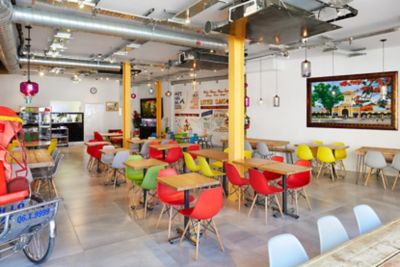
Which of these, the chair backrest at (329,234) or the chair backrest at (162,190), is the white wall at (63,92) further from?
the chair backrest at (329,234)

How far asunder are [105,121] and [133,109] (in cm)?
316

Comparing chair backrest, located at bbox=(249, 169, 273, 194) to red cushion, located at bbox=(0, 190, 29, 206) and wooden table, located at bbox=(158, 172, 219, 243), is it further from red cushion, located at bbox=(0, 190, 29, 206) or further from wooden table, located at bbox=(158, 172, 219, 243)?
red cushion, located at bbox=(0, 190, 29, 206)

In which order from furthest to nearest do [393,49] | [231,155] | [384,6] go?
[393,49] < [231,155] < [384,6]

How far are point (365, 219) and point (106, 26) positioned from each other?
4723 mm

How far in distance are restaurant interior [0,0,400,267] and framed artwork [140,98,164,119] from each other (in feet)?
18.2

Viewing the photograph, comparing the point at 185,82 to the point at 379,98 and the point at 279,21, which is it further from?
the point at 279,21

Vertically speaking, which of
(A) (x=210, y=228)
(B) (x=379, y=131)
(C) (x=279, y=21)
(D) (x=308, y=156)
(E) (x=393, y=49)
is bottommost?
(A) (x=210, y=228)

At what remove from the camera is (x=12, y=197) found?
112 inches

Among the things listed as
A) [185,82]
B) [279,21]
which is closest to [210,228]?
[279,21]

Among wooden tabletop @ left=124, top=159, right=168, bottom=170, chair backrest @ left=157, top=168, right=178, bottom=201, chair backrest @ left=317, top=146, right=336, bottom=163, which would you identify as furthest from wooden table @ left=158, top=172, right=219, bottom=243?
chair backrest @ left=317, top=146, right=336, bottom=163

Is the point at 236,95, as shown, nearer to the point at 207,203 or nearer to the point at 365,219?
the point at 207,203

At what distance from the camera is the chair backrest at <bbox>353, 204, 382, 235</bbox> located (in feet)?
8.07

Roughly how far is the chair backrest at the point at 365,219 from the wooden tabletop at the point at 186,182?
1.78 m

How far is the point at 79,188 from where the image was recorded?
6.49 m
